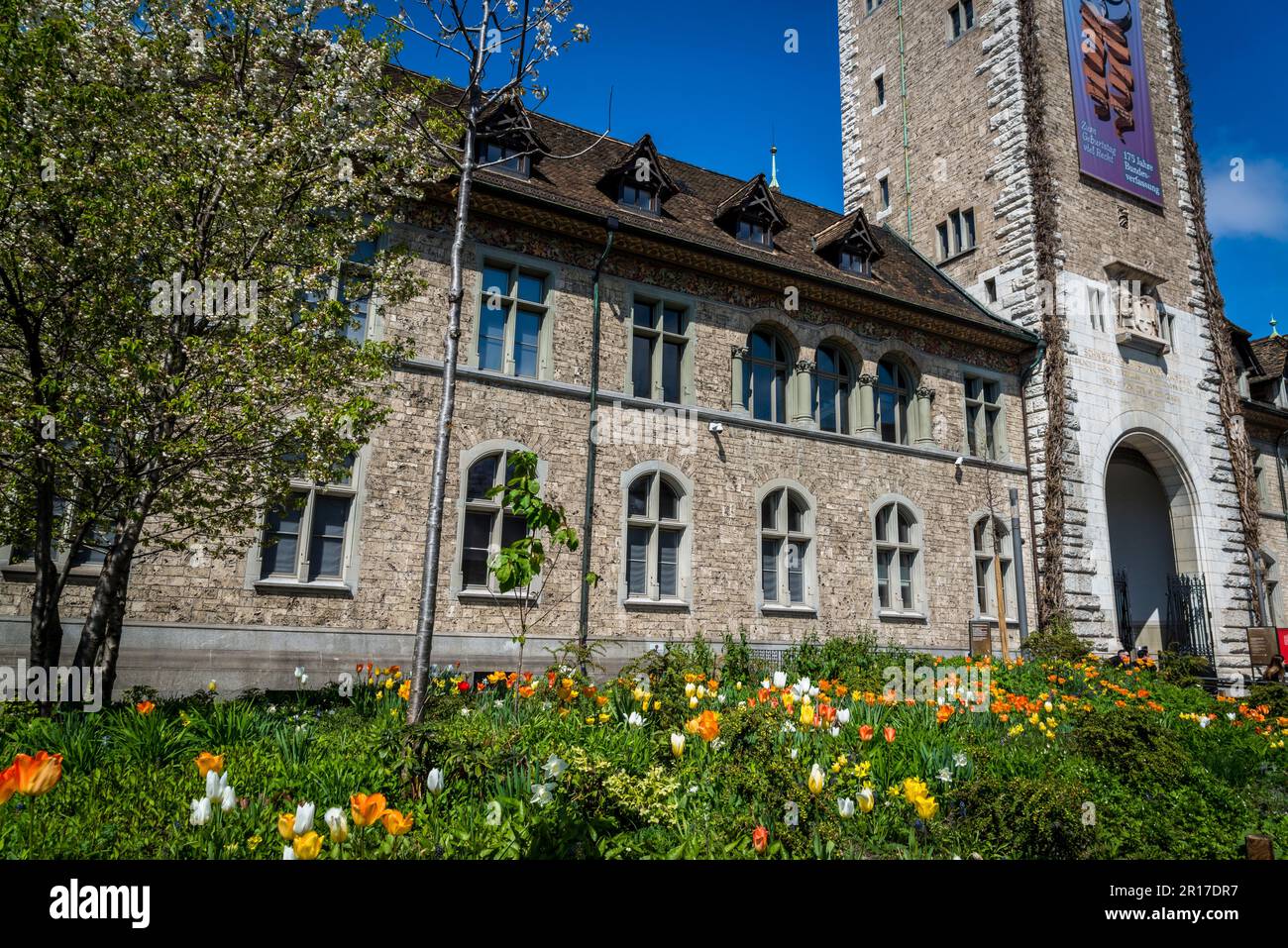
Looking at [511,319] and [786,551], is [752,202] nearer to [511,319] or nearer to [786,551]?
[511,319]

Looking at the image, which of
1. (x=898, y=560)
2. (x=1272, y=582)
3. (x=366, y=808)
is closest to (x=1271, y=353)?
(x=1272, y=582)

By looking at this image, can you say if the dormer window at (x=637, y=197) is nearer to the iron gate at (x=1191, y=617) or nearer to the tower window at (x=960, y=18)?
the tower window at (x=960, y=18)

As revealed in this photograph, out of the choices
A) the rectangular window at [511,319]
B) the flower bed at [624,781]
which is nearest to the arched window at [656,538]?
the rectangular window at [511,319]

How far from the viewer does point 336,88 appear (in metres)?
8.10

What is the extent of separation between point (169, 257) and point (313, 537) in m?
5.59

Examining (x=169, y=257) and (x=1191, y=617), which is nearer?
(x=169, y=257)

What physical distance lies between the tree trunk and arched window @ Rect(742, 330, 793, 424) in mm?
9481

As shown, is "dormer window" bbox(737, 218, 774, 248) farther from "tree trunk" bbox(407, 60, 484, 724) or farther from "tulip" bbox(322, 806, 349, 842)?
"tulip" bbox(322, 806, 349, 842)

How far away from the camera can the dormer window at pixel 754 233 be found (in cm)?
1745

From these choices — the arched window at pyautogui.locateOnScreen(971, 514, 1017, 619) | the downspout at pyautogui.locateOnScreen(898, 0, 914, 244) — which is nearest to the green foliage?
the arched window at pyautogui.locateOnScreen(971, 514, 1017, 619)

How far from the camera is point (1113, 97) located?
900 inches

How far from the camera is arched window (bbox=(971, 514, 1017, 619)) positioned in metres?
18.3

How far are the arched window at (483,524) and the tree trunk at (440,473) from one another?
578 cm
